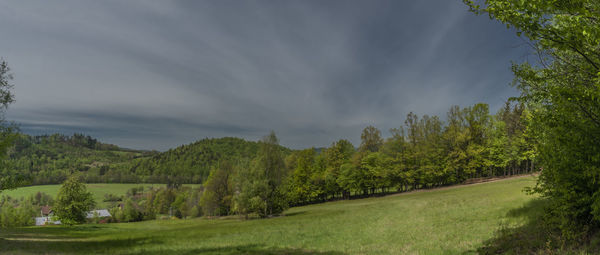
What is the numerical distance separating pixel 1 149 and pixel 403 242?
28787 mm

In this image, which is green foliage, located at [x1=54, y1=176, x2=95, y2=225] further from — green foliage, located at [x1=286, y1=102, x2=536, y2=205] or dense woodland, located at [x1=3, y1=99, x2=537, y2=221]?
green foliage, located at [x1=286, y1=102, x2=536, y2=205]

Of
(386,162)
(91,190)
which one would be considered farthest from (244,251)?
(91,190)

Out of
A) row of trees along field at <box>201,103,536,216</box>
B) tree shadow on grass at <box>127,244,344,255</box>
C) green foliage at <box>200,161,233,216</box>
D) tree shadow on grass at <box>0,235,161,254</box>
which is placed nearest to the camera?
tree shadow on grass at <box>127,244,344,255</box>

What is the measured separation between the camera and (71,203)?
123 ft

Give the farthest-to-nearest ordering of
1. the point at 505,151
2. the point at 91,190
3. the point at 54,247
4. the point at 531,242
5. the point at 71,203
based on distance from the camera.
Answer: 1. the point at 91,190
2. the point at 505,151
3. the point at 71,203
4. the point at 54,247
5. the point at 531,242

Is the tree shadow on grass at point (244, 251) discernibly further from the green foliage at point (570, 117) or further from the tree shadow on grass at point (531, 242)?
the green foliage at point (570, 117)

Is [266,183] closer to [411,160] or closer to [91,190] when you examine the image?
[411,160]

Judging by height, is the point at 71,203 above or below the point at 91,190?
above

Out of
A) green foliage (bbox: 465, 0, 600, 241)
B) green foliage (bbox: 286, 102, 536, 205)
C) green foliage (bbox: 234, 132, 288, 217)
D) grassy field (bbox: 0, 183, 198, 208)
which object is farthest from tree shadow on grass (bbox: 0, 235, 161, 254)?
grassy field (bbox: 0, 183, 198, 208)

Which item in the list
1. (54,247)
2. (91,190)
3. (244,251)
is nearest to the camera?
(244,251)

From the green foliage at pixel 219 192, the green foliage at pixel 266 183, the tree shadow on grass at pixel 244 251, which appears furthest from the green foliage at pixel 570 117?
the green foliage at pixel 219 192

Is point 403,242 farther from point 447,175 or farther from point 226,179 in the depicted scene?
point 226,179

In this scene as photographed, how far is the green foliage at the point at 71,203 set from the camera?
121ft

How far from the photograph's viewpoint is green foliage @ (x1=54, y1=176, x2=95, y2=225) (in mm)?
→ 37031
